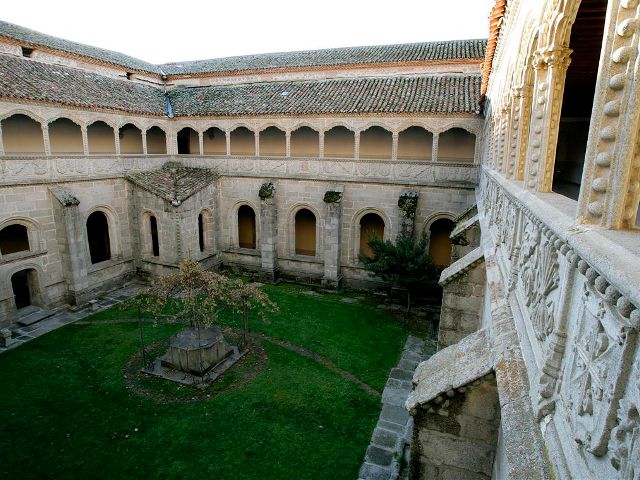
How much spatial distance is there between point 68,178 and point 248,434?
11473 mm

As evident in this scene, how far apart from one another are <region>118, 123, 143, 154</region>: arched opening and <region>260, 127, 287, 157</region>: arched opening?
5.83 m

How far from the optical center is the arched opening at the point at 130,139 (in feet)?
59.7

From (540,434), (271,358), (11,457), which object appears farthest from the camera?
(271,358)

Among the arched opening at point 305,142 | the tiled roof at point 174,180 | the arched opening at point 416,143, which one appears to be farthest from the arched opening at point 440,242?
the tiled roof at point 174,180

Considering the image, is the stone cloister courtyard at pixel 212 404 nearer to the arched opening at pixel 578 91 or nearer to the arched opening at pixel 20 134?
the arched opening at pixel 578 91

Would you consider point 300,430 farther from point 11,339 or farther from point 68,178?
point 68,178

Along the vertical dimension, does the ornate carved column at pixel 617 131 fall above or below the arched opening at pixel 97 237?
above

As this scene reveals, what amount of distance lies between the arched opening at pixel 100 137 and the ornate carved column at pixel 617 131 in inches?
731

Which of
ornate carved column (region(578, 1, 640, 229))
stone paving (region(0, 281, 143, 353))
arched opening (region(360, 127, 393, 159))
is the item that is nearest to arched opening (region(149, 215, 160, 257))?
stone paving (region(0, 281, 143, 353))

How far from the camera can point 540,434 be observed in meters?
2.24

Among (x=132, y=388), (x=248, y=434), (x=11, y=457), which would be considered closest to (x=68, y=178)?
(x=132, y=388)

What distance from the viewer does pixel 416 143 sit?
1706 centimetres

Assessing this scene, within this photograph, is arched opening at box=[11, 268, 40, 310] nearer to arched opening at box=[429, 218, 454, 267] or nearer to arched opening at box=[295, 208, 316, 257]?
arched opening at box=[295, 208, 316, 257]

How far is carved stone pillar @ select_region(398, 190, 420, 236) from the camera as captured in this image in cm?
1467
